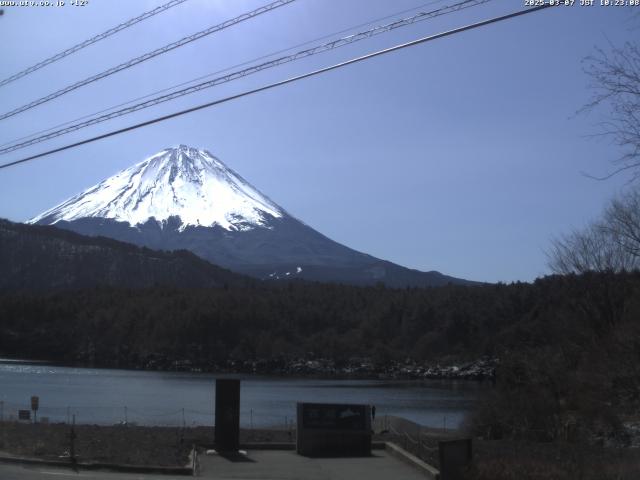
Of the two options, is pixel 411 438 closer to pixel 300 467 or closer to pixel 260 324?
pixel 300 467

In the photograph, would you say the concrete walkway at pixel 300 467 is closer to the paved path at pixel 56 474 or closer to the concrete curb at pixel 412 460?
the concrete curb at pixel 412 460

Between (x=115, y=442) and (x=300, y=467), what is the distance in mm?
6293

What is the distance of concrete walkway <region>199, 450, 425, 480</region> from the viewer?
66.6ft

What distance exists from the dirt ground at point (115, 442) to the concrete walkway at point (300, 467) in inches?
45.7

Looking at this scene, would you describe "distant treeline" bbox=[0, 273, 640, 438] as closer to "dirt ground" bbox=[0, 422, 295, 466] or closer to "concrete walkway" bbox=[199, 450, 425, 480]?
"dirt ground" bbox=[0, 422, 295, 466]

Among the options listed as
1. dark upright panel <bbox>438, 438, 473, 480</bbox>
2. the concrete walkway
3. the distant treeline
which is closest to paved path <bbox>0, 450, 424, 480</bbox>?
the concrete walkway

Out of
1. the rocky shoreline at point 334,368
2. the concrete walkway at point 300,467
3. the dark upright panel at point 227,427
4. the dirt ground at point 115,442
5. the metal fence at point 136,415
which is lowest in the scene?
the metal fence at point 136,415

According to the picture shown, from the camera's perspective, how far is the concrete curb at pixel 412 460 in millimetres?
20000

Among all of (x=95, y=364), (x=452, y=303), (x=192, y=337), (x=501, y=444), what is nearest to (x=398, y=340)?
(x=452, y=303)

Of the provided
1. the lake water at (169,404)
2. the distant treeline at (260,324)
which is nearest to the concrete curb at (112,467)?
the lake water at (169,404)

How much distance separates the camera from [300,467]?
71.5 ft

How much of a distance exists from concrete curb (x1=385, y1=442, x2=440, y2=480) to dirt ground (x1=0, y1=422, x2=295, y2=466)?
13.2ft

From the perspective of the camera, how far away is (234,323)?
172 meters

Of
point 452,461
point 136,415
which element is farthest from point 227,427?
point 136,415
